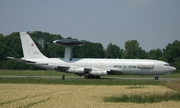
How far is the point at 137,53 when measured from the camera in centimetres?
12462

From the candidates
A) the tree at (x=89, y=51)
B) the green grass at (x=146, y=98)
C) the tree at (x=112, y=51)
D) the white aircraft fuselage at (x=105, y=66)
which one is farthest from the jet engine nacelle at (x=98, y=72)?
the tree at (x=112, y=51)

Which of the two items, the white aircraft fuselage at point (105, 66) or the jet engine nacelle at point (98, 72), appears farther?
the white aircraft fuselage at point (105, 66)

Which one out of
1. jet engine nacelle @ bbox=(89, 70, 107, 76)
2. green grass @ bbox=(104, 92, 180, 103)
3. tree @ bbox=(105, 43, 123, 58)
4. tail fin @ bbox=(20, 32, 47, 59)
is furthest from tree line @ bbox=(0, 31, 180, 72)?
green grass @ bbox=(104, 92, 180, 103)

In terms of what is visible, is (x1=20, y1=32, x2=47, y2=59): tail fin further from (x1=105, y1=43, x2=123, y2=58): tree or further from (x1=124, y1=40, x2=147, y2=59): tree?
(x1=105, y1=43, x2=123, y2=58): tree

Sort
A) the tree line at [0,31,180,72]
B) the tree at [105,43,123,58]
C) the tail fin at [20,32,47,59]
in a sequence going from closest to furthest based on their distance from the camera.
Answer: the tail fin at [20,32,47,59]
the tree line at [0,31,180,72]
the tree at [105,43,123,58]

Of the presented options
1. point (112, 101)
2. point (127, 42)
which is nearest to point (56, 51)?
point (127, 42)

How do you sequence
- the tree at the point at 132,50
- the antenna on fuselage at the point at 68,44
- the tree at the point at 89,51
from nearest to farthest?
the antenna on fuselage at the point at 68,44
the tree at the point at 132,50
the tree at the point at 89,51

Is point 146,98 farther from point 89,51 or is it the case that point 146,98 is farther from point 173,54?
point 89,51

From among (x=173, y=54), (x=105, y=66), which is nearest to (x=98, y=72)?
(x=105, y=66)

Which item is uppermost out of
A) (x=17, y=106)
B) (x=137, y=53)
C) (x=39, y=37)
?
(x=39, y=37)

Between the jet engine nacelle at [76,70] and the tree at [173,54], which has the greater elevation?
the tree at [173,54]

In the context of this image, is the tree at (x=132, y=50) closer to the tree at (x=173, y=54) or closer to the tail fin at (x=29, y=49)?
the tree at (x=173, y=54)

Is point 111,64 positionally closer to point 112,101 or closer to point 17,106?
point 112,101

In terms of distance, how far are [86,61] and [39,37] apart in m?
117
